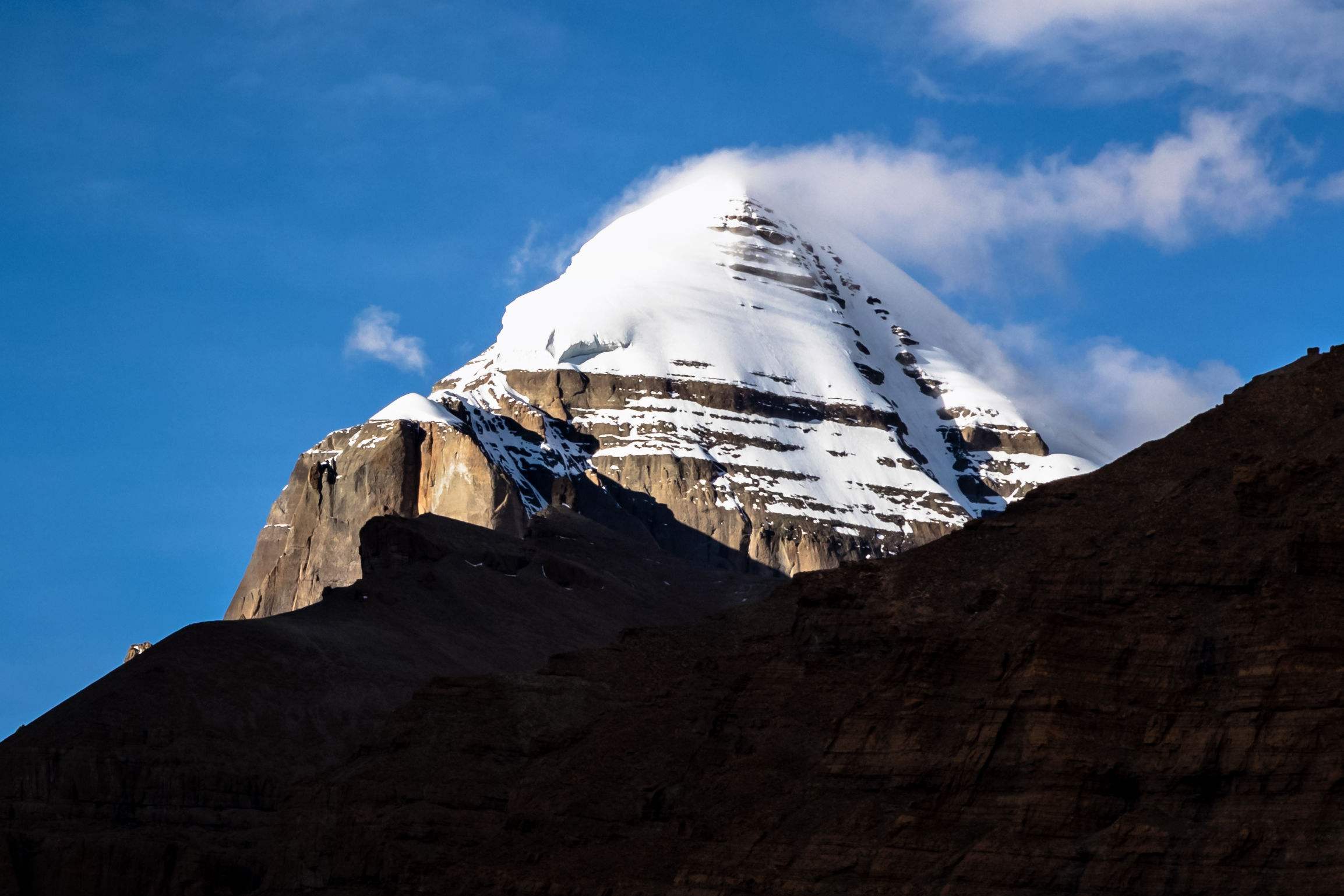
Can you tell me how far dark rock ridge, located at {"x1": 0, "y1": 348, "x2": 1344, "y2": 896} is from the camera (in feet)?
212

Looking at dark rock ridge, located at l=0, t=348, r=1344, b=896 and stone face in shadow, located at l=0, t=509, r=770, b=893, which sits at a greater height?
stone face in shadow, located at l=0, t=509, r=770, b=893

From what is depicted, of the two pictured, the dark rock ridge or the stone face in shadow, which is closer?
the dark rock ridge

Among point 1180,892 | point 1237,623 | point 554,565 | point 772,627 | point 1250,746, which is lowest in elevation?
point 1180,892

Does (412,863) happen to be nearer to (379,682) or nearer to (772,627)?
(772,627)

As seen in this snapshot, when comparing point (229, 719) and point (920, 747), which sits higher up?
point (229, 719)

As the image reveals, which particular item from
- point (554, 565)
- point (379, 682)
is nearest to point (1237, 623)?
point (379, 682)

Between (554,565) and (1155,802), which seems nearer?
(1155,802)

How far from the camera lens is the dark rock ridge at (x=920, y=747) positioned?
212ft

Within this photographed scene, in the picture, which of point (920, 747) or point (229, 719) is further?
point (229, 719)

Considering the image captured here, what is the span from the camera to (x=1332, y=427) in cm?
7838

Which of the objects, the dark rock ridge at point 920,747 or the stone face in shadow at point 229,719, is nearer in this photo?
the dark rock ridge at point 920,747

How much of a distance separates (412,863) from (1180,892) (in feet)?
127

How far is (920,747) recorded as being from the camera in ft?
238

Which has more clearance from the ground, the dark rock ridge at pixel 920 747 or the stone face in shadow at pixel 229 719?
the stone face in shadow at pixel 229 719
